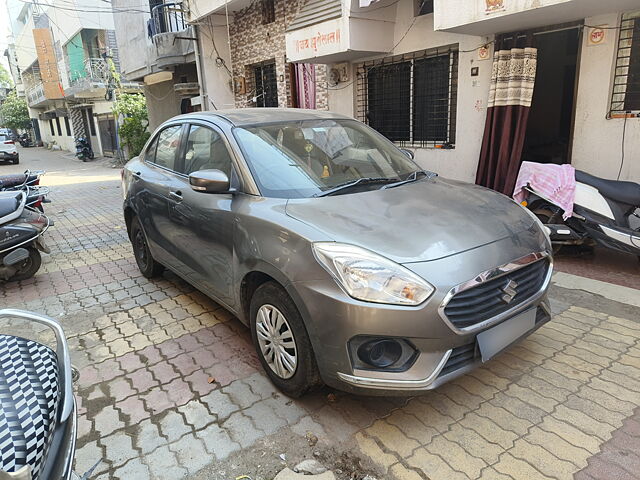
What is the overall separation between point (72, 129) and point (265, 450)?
34052mm

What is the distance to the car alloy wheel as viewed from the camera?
2673 millimetres

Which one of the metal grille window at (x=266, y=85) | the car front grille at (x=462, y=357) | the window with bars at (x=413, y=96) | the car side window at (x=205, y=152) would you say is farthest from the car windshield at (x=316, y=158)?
the metal grille window at (x=266, y=85)

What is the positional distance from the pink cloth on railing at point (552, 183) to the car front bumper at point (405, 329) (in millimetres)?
2981

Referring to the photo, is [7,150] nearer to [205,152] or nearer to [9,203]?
[9,203]

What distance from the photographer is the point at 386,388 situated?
229cm

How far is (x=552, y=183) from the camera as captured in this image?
16.6ft

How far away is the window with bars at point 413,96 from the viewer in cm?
749

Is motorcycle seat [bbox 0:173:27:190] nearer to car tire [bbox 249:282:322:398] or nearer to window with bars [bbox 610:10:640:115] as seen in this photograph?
car tire [bbox 249:282:322:398]

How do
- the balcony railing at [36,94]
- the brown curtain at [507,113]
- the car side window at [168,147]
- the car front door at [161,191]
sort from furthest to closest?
the balcony railing at [36,94] < the brown curtain at [507,113] < the car side window at [168,147] < the car front door at [161,191]

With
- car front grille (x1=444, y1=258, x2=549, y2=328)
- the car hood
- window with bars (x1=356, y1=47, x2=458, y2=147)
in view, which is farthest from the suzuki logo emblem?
window with bars (x1=356, y1=47, x2=458, y2=147)

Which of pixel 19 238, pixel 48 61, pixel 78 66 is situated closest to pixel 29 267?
pixel 19 238

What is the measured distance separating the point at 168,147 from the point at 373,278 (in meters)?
2.91

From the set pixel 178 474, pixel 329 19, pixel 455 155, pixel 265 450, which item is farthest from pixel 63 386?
pixel 329 19

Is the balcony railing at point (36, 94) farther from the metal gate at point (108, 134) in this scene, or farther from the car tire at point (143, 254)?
the car tire at point (143, 254)
